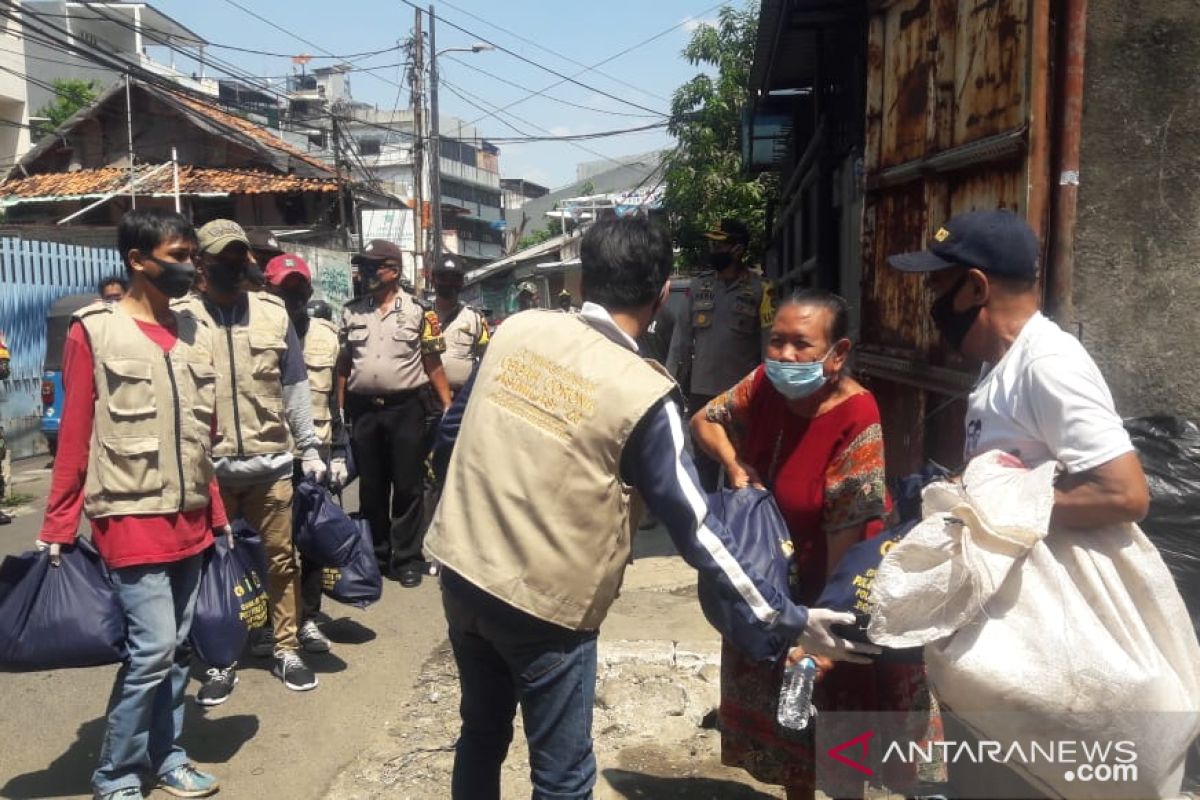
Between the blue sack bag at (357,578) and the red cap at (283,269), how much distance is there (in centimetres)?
127

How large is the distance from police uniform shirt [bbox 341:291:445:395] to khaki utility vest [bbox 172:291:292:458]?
144cm

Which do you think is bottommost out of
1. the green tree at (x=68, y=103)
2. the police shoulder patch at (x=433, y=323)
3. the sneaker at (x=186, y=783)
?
the sneaker at (x=186, y=783)

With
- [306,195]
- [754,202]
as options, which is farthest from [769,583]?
[306,195]

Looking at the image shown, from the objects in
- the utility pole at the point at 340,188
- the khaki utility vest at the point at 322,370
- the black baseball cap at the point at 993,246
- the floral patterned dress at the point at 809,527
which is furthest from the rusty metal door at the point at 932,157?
the utility pole at the point at 340,188

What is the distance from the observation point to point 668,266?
2439mm

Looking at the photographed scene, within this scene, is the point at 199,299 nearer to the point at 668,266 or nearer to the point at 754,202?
the point at 668,266

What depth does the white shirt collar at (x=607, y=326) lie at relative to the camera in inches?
91.7

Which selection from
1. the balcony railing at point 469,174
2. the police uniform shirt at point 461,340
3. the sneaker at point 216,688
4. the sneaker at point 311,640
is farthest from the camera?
the balcony railing at point 469,174

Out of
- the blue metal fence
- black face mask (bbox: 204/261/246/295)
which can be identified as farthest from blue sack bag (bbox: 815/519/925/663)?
the blue metal fence

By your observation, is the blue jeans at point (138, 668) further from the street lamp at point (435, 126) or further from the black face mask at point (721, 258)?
the street lamp at point (435, 126)

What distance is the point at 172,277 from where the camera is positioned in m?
3.32

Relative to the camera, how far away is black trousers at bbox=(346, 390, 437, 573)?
5848 millimetres

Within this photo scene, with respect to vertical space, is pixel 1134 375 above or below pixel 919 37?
below

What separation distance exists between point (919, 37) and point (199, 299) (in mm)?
3390
